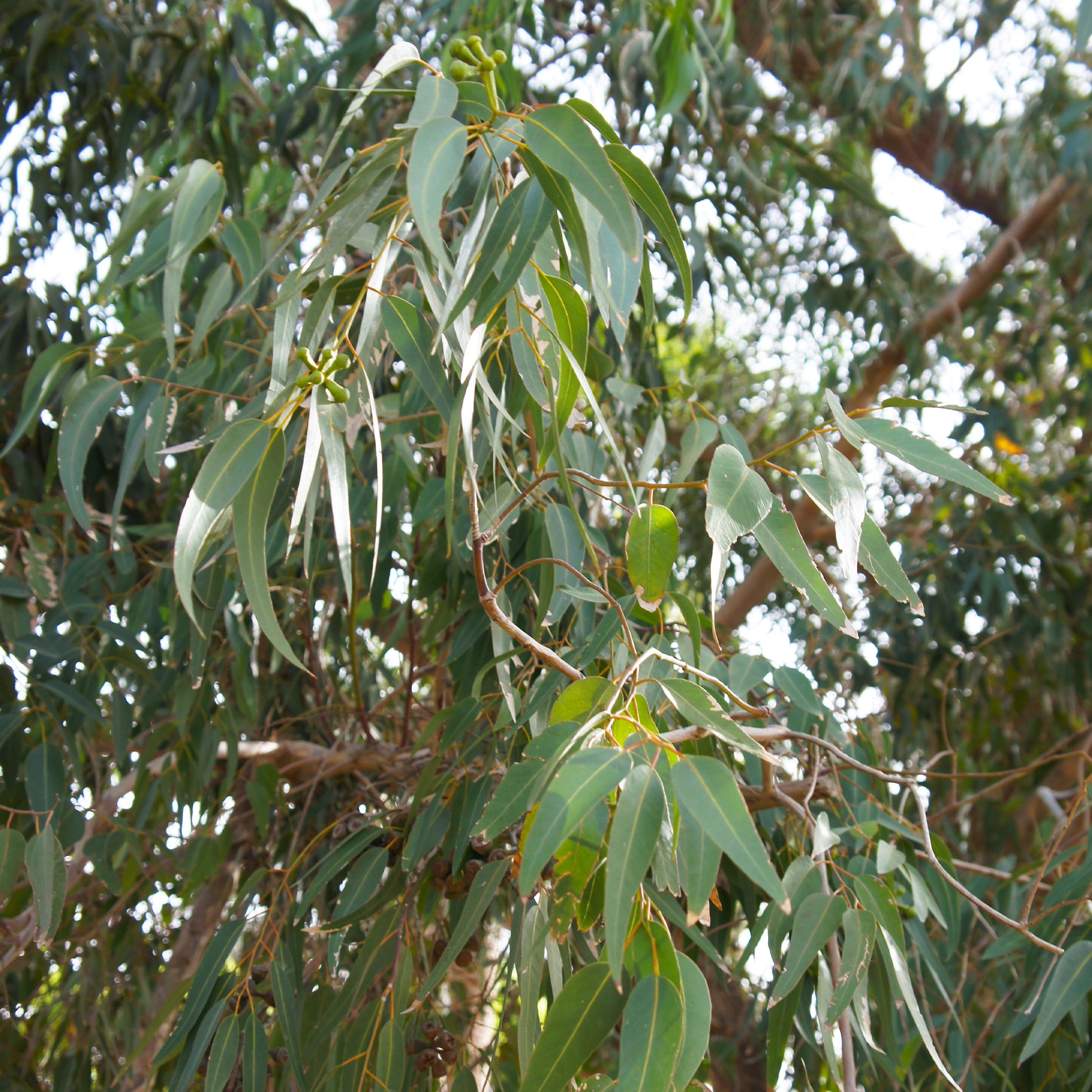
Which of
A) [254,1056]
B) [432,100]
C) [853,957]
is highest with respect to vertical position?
[432,100]

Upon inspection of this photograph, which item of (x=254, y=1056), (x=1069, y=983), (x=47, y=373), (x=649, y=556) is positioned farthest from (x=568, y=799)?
(x=47, y=373)

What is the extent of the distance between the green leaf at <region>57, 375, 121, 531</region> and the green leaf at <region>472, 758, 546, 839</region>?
0.54 m

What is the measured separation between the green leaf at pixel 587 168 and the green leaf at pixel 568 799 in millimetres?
293

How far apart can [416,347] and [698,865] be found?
1.44 ft

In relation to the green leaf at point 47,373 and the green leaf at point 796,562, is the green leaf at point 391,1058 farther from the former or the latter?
the green leaf at point 47,373

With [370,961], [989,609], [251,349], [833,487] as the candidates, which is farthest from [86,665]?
[989,609]

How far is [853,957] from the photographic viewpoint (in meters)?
0.80

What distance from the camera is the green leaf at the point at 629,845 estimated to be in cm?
51

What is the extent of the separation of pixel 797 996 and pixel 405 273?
1.21 meters

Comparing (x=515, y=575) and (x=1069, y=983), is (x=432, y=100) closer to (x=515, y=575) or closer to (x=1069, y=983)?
(x=515, y=575)

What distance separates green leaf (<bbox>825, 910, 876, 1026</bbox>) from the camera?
0.78 meters

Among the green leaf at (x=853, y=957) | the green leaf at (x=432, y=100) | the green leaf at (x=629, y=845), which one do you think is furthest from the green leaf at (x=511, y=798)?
the green leaf at (x=432, y=100)

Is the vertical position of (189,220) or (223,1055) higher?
(189,220)

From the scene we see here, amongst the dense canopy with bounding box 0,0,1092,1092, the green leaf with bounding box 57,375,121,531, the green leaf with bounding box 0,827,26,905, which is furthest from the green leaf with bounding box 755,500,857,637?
the green leaf with bounding box 0,827,26,905
